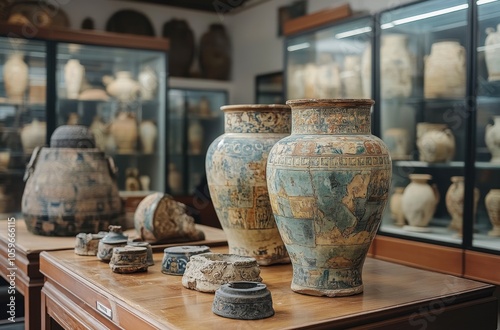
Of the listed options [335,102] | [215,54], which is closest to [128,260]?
[335,102]

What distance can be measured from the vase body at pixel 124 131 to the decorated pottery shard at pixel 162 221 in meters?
3.00

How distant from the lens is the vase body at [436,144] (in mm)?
3510

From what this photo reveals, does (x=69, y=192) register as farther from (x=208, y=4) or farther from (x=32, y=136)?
(x=208, y=4)

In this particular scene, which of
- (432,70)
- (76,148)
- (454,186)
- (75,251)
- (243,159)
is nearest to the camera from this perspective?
(243,159)

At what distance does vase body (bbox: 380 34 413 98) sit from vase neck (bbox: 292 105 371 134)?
2379 millimetres

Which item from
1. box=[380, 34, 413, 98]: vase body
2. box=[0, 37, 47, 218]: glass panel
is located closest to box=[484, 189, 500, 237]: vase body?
box=[380, 34, 413, 98]: vase body

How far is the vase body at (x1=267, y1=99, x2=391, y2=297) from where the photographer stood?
1446mm

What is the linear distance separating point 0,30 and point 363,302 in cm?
402

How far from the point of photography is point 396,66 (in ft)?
12.4

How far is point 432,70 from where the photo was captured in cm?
356

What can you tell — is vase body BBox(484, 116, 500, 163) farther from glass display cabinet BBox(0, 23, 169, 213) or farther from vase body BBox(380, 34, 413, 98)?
glass display cabinet BBox(0, 23, 169, 213)

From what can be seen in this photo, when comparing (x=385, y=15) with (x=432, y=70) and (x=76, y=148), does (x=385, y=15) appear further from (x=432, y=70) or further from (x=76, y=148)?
(x=76, y=148)

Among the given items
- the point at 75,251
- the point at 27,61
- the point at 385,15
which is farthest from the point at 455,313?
the point at 27,61

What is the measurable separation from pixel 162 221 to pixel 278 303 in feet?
2.82
